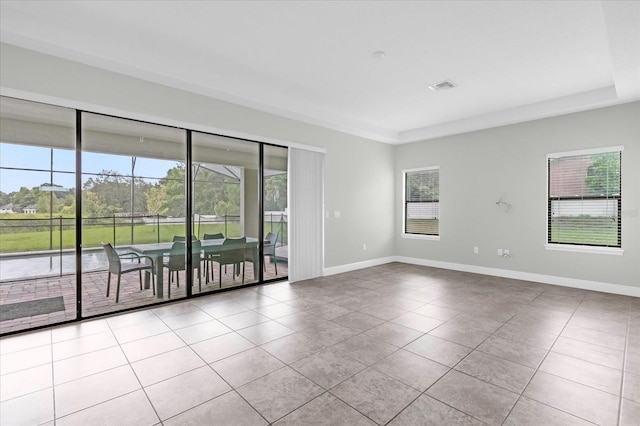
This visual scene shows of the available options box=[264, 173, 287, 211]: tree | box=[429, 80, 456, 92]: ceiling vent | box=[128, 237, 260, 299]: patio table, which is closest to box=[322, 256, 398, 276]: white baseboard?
box=[264, 173, 287, 211]: tree

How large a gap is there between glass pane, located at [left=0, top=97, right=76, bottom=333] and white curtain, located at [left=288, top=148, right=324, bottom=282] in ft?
9.85

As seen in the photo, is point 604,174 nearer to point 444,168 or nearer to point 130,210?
point 444,168

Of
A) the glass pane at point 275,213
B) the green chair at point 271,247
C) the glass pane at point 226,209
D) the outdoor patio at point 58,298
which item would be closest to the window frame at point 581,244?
the glass pane at point 275,213

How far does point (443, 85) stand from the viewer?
14.8 feet

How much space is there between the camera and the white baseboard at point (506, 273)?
4.74m

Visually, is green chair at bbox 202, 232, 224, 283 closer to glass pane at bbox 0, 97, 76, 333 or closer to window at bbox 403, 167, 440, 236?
glass pane at bbox 0, 97, 76, 333

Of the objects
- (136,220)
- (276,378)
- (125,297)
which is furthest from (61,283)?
(276,378)

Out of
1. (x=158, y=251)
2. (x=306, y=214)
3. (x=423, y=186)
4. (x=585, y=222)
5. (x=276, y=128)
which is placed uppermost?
(x=276, y=128)

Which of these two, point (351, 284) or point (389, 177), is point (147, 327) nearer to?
point (351, 284)

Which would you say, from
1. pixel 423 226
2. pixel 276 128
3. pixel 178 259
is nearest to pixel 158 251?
pixel 178 259

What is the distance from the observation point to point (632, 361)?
268 cm

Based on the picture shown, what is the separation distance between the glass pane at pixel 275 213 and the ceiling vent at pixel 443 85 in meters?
2.51

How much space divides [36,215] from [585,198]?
290 inches

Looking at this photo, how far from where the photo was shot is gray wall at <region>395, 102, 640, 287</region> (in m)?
4.65
